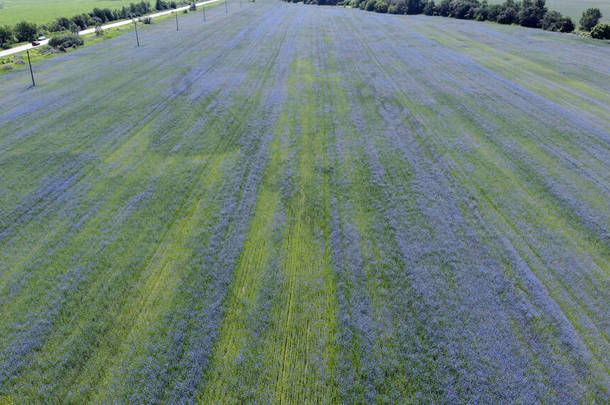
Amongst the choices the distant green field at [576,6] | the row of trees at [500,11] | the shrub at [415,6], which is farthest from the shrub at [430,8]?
the distant green field at [576,6]

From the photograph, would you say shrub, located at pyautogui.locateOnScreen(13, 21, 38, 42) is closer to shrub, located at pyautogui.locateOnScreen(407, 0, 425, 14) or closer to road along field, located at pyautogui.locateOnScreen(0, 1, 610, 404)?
road along field, located at pyautogui.locateOnScreen(0, 1, 610, 404)

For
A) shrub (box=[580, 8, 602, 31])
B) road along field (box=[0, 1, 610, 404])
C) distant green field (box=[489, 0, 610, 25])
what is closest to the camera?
road along field (box=[0, 1, 610, 404])

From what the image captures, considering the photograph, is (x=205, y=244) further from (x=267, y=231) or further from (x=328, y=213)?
(x=328, y=213)

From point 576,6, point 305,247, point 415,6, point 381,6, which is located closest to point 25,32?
point 305,247

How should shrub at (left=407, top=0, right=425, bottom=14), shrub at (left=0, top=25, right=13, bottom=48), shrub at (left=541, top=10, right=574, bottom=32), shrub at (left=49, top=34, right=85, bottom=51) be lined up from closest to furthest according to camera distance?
shrub at (left=49, top=34, right=85, bottom=51), shrub at (left=0, top=25, right=13, bottom=48), shrub at (left=541, top=10, right=574, bottom=32), shrub at (left=407, top=0, right=425, bottom=14)

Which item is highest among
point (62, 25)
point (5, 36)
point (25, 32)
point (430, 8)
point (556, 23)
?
point (430, 8)

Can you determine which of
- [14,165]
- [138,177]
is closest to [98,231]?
[138,177]

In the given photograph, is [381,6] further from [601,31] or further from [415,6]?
[601,31]

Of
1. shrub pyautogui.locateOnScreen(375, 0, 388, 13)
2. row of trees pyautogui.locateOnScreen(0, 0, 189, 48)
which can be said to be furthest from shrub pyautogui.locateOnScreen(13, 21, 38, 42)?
shrub pyautogui.locateOnScreen(375, 0, 388, 13)
